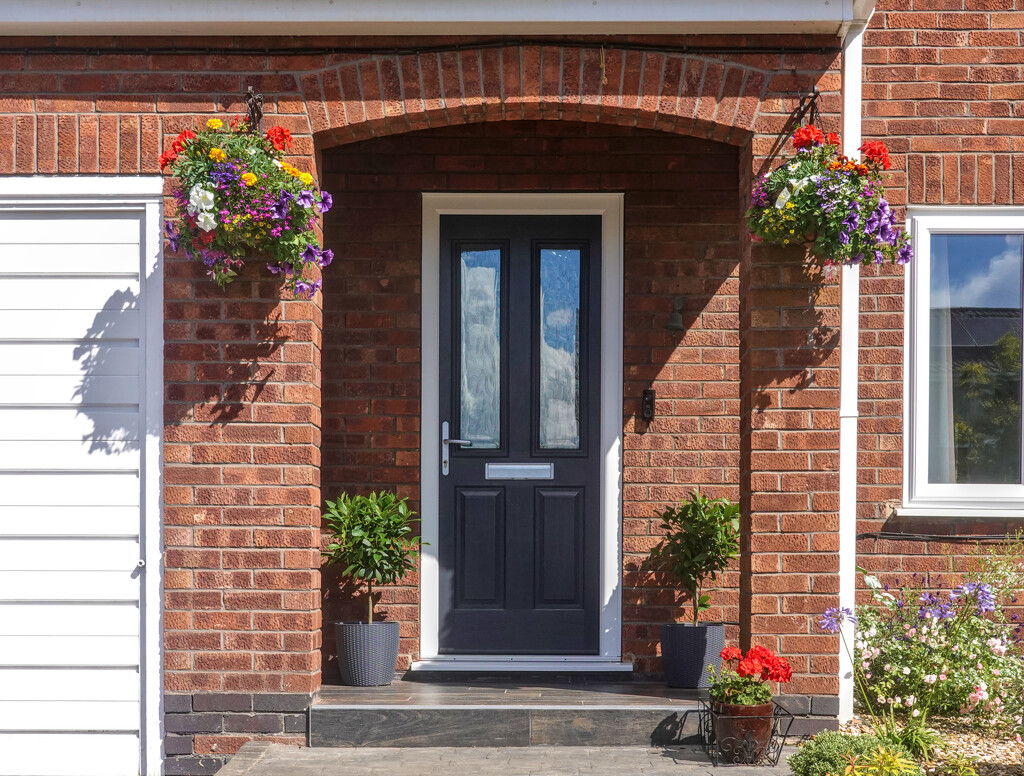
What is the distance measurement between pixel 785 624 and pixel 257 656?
2.16 metres

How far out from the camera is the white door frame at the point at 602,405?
525 centimetres

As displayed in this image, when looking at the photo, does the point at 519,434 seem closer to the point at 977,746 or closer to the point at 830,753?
the point at 830,753

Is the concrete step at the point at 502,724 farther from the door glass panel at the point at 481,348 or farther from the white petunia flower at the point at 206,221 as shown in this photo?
the white petunia flower at the point at 206,221

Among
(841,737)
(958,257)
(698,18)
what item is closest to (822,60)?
(698,18)

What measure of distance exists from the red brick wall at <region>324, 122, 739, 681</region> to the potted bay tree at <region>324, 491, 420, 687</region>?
36cm

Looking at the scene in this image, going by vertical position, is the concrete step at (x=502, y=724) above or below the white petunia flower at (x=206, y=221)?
below

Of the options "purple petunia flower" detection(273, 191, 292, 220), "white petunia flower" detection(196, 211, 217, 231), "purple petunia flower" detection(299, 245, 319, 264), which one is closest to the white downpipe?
"purple petunia flower" detection(299, 245, 319, 264)

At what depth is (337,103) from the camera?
4.26 m

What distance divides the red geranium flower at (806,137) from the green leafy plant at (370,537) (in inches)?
94.3

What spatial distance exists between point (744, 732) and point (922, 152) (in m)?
2.78

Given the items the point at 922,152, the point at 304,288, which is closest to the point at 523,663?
the point at 304,288

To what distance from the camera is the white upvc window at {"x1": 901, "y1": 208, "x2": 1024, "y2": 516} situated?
4863 millimetres

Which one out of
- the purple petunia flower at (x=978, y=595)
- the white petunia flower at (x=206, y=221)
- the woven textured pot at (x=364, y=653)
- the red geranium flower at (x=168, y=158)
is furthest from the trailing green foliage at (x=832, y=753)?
the red geranium flower at (x=168, y=158)

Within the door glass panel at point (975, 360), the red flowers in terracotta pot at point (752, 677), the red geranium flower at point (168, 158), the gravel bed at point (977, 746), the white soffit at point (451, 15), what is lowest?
the gravel bed at point (977, 746)
